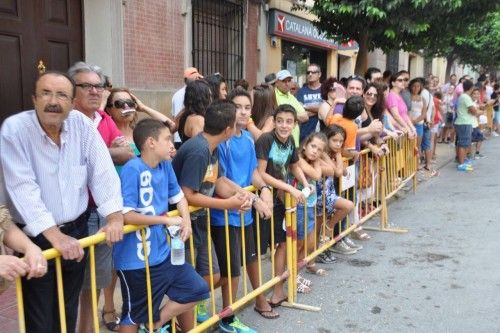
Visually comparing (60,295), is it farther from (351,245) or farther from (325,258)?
(351,245)

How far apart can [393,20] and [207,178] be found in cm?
615

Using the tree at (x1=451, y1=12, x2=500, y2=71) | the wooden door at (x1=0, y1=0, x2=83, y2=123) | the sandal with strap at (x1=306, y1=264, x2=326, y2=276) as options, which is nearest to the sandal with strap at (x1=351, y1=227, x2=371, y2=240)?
the sandal with strap at (x1=306, y1=264, x2=326, y2=276)

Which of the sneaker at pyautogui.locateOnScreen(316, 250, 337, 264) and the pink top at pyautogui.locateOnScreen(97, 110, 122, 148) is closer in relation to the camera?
the pink top at pyautogui.locateOnScreen(97, 110, 122, 148)

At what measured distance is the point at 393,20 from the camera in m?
8.27

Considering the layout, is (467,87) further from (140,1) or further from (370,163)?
(140,1)

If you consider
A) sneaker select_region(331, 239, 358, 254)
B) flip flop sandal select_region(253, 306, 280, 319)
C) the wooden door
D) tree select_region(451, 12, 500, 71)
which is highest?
tree select_region(451, 12, 500, 71)

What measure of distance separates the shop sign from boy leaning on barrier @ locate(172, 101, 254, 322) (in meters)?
7.60

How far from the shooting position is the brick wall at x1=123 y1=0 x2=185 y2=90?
710 cm

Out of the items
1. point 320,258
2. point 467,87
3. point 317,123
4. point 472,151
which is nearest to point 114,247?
point 320,258

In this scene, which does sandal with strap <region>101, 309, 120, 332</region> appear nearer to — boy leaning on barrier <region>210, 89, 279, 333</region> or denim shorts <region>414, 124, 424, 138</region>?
boy leaning on barrier <region>210, 89, 279, 333</region>

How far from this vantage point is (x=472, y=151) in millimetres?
12703

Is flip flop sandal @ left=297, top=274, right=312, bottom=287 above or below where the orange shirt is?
below

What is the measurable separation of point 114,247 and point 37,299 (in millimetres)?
541

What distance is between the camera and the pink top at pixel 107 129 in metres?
3.43
